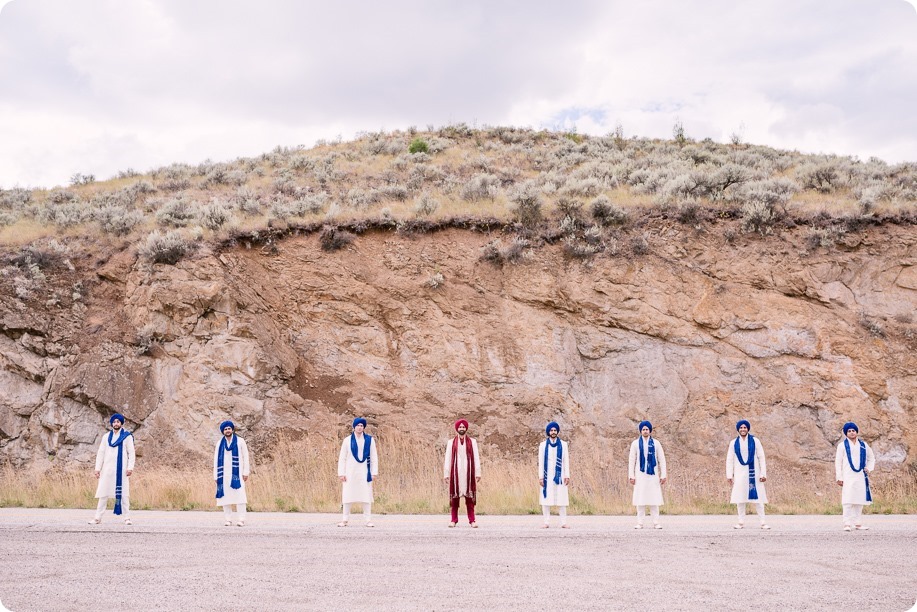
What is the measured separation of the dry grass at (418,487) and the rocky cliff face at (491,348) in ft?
1.83

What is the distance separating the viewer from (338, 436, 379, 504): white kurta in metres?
11.6

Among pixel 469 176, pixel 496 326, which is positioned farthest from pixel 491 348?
pixel 469 176

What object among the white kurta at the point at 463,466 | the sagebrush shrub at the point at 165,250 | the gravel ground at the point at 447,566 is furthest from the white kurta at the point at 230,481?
the sagebrush shrub at the point at 165,250

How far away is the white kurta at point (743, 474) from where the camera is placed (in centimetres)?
1151

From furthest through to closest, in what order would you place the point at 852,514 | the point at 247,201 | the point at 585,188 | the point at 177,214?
the point at 247,201 → the point at 177,214 → the point at 585,188 → the point at 852,514

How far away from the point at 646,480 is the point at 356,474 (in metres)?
4.89

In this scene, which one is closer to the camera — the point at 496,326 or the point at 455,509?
the point at 455,509

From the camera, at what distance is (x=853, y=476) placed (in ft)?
37.5

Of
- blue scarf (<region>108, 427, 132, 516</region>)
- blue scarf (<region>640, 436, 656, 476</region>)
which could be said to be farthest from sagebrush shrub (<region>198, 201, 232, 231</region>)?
blue scarf (<region>640, 436, 656, 476</region>)

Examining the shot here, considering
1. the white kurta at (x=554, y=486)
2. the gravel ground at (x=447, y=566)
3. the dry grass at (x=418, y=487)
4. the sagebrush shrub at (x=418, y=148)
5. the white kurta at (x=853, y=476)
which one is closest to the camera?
the gravel ground at (x=447, y=566)

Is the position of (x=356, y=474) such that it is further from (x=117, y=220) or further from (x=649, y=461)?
(x=117, y=220)

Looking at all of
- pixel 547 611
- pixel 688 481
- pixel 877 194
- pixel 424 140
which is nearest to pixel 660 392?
pixel 688 481

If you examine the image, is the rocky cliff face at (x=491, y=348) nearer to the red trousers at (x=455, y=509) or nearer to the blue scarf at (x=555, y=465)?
the blue scarf at (x=555, y=465)

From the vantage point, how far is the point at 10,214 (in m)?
23.8
